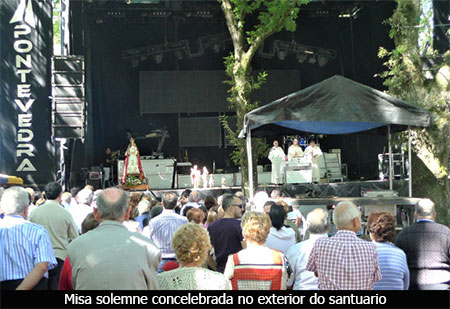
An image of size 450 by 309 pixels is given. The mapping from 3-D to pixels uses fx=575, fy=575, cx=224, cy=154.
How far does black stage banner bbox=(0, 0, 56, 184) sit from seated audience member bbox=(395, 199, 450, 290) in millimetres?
9060

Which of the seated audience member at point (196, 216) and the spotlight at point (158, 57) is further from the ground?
the spotlight at point (158, 57)

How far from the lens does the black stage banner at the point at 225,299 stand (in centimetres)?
289

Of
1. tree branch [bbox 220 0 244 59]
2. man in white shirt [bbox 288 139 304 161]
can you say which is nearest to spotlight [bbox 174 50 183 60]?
man in white shirt [bbox 288 139 304 161]

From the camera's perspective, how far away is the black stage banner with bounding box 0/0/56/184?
38.3ft

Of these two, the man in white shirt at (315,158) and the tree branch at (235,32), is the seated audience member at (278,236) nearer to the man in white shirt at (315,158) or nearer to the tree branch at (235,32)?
the tree branch at (235,32)

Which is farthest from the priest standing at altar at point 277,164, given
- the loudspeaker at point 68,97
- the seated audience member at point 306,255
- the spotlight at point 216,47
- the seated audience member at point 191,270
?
the seated audience member at point 191,270

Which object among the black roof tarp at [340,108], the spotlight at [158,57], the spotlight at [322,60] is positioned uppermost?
the spotlight at [158,57]

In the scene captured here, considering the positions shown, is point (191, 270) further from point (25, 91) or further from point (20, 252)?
point (25, 91)

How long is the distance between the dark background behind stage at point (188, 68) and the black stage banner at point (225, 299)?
1595 centimetres

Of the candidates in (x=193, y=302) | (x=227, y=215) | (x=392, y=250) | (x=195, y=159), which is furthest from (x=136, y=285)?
(x=195, y=159)

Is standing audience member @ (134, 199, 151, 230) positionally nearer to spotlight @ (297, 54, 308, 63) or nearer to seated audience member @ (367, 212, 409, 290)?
seated audience member @ (367, 212, 409, 290)

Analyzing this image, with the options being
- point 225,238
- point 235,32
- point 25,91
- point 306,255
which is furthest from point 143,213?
point 235,32

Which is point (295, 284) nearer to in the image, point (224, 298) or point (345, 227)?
point (345, 227)

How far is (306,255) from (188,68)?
17019 mm
